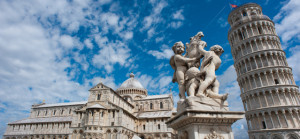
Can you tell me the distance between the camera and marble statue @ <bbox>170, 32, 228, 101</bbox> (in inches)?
156

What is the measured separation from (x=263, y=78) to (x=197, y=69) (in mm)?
30020

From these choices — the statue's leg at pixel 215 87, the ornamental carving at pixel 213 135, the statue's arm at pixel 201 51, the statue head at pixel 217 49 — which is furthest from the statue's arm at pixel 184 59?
the ornamental carving at pixel 213 135

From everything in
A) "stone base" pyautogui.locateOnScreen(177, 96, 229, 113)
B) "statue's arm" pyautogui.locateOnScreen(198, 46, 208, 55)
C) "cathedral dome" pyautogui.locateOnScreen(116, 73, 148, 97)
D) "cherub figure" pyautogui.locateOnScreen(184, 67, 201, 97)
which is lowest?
"stone base" pyautogui.locateOnScreen(177, 96, 229, 113)

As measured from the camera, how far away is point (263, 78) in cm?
2798

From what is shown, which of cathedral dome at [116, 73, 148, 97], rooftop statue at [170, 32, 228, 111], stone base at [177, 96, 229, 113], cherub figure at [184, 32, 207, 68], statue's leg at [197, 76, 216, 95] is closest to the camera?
stone base at [177, 96, 229, 113]

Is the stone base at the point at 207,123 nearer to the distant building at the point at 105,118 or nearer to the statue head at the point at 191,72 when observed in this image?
the statue head at the point at 191,72

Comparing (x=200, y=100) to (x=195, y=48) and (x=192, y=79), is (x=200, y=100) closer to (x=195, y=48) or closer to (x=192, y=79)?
(x=192, y=79)

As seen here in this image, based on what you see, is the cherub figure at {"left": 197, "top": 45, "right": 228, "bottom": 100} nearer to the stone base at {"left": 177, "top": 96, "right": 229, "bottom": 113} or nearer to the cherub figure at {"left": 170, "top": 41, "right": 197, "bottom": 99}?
the stone base at {"left": 177, "top": 96, "right": 229, "bottom": 113}

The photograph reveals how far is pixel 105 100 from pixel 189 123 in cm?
3414

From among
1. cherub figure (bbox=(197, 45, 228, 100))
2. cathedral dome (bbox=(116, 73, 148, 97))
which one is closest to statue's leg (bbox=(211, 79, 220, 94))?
cherub figure (bbox=(197, 45, 228, 100))

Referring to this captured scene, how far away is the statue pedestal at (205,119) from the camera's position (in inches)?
131

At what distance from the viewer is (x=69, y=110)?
52969 millimetres

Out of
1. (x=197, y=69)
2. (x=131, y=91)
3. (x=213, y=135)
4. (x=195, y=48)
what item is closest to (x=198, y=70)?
(x=197, y=69)

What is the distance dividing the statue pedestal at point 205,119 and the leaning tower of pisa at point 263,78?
91.6 feet
